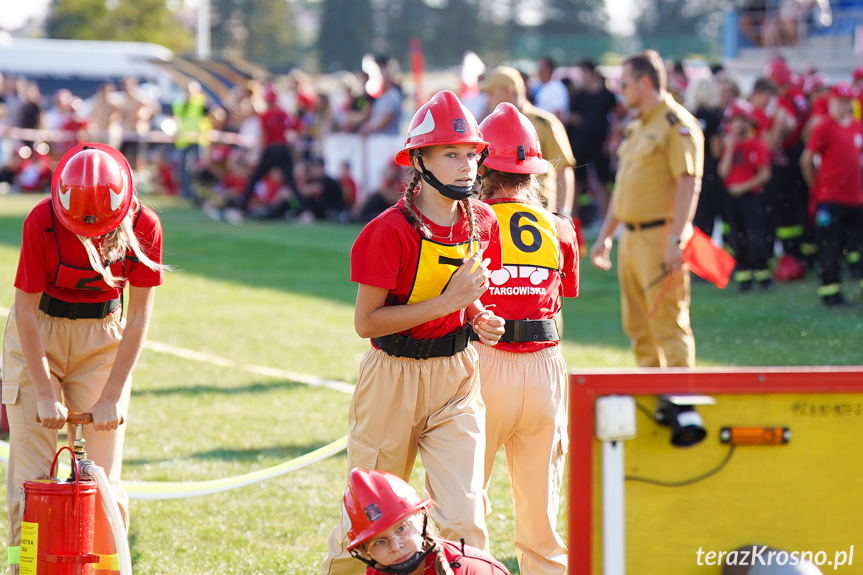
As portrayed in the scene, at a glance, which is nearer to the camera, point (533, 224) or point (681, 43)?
point (533, 224)

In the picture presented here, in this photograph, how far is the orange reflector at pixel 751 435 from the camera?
2.95m

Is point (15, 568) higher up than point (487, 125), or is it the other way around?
point (487, 125)

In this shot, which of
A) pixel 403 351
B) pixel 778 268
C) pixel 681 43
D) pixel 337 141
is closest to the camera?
pixel 403 351

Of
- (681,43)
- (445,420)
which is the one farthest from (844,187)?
(681,43)

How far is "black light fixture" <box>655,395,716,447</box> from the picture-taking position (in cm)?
286

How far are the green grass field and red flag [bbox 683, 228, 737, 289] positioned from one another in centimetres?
188

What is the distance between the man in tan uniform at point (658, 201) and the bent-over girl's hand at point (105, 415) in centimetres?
397

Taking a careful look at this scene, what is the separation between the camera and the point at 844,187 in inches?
464

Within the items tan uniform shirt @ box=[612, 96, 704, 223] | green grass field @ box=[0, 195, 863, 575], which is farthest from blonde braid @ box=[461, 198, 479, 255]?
tan uniform shirt @ box=[612, 96, 704, 223]

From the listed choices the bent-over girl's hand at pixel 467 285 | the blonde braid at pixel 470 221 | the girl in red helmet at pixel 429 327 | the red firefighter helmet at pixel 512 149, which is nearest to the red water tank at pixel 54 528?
the girl in red helmet at pixel 429 327

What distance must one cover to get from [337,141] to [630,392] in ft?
62.0

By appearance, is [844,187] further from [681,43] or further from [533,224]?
[681,43]

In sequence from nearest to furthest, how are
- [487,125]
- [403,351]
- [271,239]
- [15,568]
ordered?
[403,351] < [15,568] < [487,125] < [271,239]

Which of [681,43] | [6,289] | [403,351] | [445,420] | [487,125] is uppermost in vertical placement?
[681,43]
